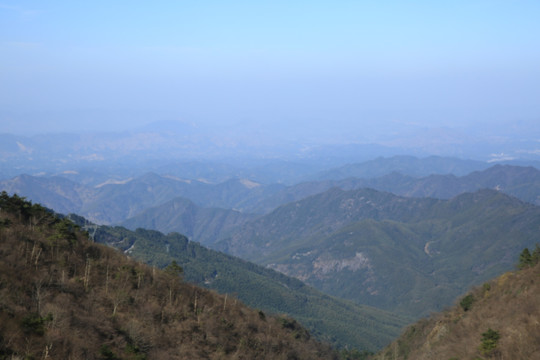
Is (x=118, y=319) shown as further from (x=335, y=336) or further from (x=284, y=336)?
(x=335, y=336)

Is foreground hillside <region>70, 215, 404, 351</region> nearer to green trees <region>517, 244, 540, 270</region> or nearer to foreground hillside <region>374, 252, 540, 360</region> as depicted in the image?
foreground hillside <region>374, 252, 540, 360</region>

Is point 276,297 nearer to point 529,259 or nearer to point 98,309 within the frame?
point 529,259

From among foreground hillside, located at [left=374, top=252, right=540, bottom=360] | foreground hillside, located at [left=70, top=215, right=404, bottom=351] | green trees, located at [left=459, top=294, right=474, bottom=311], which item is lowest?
foreground hillside, located at [left=70, top=215, right=404, bottom=351]

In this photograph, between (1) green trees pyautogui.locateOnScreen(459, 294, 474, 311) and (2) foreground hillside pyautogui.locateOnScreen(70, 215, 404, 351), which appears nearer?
(1) green trees pyautogui.locateOnScreen(459, 294, 474, 311)

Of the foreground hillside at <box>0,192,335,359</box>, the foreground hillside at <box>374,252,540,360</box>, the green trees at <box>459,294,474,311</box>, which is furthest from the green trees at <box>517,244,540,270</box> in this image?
the foreground hillside at <box>0,192,335,359</box>

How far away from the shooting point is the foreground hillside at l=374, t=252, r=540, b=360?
32219mm

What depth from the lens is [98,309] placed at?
34.6 meters

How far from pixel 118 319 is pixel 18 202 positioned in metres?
19.7

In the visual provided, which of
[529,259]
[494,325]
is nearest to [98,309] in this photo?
[494,325]

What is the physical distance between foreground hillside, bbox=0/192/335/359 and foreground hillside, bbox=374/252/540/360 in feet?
49.0

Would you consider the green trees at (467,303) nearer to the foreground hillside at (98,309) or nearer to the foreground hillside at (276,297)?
the foreground hillside at (98,309)

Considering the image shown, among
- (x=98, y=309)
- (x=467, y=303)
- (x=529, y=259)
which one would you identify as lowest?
(x=467, y=303)

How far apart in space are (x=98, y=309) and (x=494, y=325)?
29.9 meters

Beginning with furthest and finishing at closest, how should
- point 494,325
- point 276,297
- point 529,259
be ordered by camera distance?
point 276,297 < point 529,259 < point 494,325
